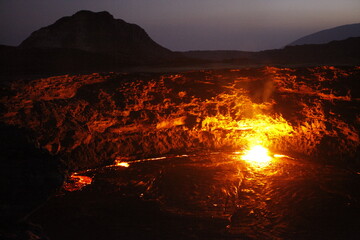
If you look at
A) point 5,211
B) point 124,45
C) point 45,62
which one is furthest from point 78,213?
point 124,45

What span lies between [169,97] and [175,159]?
49.1 inches

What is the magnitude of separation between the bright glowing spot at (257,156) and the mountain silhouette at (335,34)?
11.5 m

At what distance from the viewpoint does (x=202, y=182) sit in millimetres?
5504

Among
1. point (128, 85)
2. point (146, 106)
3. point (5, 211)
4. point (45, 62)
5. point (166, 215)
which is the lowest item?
point (166, 215)

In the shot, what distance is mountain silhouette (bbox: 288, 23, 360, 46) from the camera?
16891mm

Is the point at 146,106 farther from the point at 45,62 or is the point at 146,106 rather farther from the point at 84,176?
the point at 45,62

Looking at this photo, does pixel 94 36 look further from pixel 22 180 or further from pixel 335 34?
pixel 22 180

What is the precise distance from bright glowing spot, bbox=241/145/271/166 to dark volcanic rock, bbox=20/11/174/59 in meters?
12.2

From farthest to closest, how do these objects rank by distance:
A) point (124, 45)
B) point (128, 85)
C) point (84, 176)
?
point (124, 45), point (128, 85), point (84, 176)

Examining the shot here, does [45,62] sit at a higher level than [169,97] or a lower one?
higher

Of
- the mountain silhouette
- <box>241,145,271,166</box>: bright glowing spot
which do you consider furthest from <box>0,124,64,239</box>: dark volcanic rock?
the mountain silhouette

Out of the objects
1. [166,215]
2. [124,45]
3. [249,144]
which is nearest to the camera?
[166,215]

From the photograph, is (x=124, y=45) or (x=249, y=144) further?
(x=124, y=45)

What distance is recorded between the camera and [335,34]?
17.9 metres
